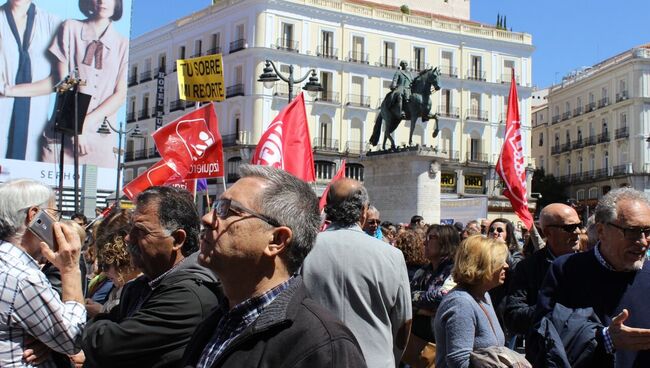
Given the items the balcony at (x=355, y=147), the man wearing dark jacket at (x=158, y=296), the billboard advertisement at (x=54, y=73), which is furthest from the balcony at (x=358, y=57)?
the man wearing dark jacket at (x=158, y=296)

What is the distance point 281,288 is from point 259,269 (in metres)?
0.09

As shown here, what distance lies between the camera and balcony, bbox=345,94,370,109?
50362 millimetres

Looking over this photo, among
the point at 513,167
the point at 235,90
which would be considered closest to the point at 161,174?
the point at 513,167

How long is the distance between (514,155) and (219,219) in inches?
371

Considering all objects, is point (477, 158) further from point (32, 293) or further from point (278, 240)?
point (278, 240)

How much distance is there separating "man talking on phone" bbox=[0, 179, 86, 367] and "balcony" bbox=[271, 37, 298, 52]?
45.2 m

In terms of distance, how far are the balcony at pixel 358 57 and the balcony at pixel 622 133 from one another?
22.0 m

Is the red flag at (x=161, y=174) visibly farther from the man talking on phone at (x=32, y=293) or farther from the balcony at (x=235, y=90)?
the balcony at (x=235, y=90)

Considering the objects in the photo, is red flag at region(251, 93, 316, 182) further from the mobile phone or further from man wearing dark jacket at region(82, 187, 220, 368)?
the mobile phone

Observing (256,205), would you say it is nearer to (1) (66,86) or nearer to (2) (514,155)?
(2) (514,155)

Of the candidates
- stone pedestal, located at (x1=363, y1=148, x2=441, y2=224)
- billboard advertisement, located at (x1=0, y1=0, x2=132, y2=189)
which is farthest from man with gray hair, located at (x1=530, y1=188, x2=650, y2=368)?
billboard advertisement, located at (x1=0, y1=0, x2=132, y2=189)

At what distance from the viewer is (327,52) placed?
1967 inches

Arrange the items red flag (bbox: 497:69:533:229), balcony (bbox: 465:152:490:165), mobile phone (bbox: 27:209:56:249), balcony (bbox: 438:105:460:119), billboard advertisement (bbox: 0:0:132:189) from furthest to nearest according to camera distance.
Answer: balcony (bbox: 438:105:460:119) → balcony (bbox: 465:152:490:165) → billboard advertisement (bbox: 0:0:132:189) → red flag (bbox: 497:69:533:229) → mobile phone (bbox: 27:209:56:249)

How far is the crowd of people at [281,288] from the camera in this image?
238 centimetres
